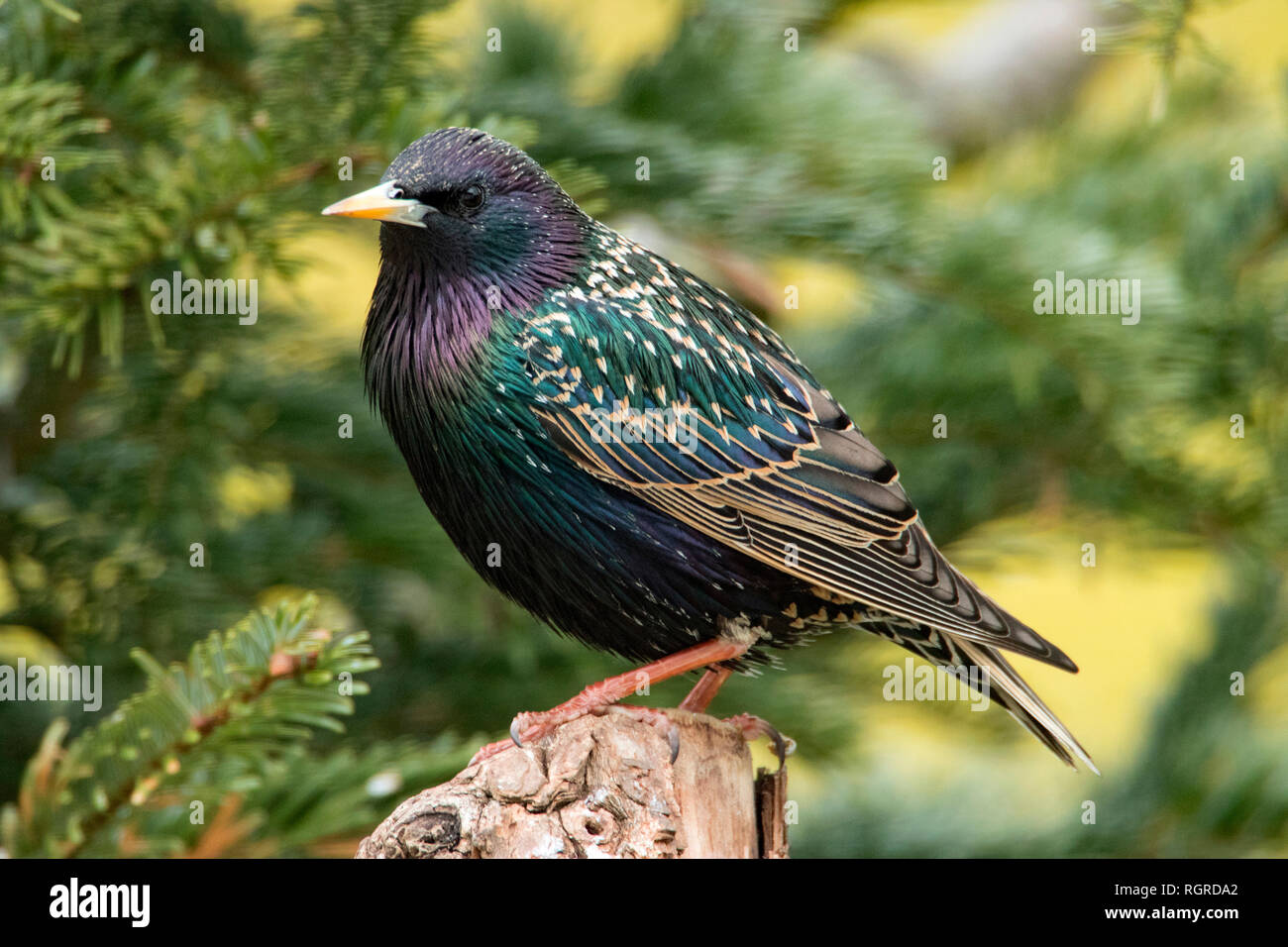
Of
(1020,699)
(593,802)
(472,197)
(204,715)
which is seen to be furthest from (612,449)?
(1020,699)

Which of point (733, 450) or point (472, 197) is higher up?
point (472, 197)

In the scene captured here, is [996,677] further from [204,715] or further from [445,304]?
[204,715]

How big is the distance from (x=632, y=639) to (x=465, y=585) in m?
0.78

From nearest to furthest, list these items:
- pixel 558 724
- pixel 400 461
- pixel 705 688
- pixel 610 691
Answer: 1. pixel 558 724
2. pixel 610 691
3. pixel 705 688
4. pixel 400 461

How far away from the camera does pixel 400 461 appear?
3539 millimetres

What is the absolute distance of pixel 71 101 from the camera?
2551mm

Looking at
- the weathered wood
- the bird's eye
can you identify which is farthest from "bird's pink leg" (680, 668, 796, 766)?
the bird's eye

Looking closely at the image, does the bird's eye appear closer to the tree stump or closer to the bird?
the bird

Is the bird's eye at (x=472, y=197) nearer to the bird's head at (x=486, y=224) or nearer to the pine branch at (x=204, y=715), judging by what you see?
the bird's head at (x=486, y=224)

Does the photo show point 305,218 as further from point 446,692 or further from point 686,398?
point 446,692

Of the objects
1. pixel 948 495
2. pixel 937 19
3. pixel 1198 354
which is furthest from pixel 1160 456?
pixel 937 19

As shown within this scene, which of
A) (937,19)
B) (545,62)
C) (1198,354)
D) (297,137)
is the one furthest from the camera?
(937,19)

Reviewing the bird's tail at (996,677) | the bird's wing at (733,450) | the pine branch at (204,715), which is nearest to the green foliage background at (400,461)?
the pine branch at (204,715)

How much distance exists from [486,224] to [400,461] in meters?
1.04
